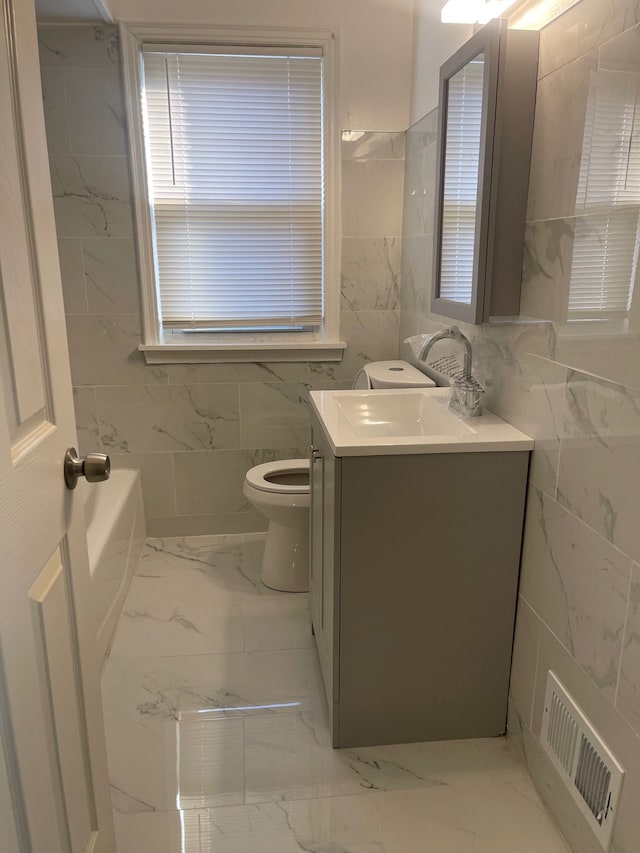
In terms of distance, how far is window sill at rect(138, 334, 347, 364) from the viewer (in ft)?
9.16

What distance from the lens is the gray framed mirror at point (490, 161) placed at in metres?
1.51

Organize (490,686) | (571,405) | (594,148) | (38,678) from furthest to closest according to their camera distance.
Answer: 1. (490,686)
2. (571,405)
3. (594,148)
4. (38,678)

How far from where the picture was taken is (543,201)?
150cm

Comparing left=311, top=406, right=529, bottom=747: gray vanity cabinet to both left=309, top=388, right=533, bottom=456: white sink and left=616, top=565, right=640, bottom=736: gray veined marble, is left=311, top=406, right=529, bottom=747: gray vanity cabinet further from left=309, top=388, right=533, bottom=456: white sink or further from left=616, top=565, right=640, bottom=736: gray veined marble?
left=616, top=565, right=640, bottom=736: gray veined marble

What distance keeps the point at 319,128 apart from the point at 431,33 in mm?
576

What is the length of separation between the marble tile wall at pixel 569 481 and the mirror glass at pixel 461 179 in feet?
0.54

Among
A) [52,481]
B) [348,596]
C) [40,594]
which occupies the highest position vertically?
[52,481]

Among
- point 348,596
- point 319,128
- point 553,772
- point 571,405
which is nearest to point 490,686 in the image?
point 553,772

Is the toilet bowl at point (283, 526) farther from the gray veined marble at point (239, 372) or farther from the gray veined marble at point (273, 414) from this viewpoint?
the gray veined marble at point (239, 372)

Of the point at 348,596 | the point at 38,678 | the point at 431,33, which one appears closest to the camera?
the point at 38,678

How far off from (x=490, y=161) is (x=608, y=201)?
1.31 ft

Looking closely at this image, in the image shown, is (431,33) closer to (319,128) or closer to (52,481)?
(319,128)

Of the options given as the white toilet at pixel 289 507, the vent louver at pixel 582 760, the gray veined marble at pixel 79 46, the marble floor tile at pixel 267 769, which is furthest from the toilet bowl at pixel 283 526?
the gray veined marble at pixel 79 46

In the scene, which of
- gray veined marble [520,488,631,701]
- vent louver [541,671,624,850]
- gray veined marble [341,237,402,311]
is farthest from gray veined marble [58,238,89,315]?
vent louver [541,671,624,850]
